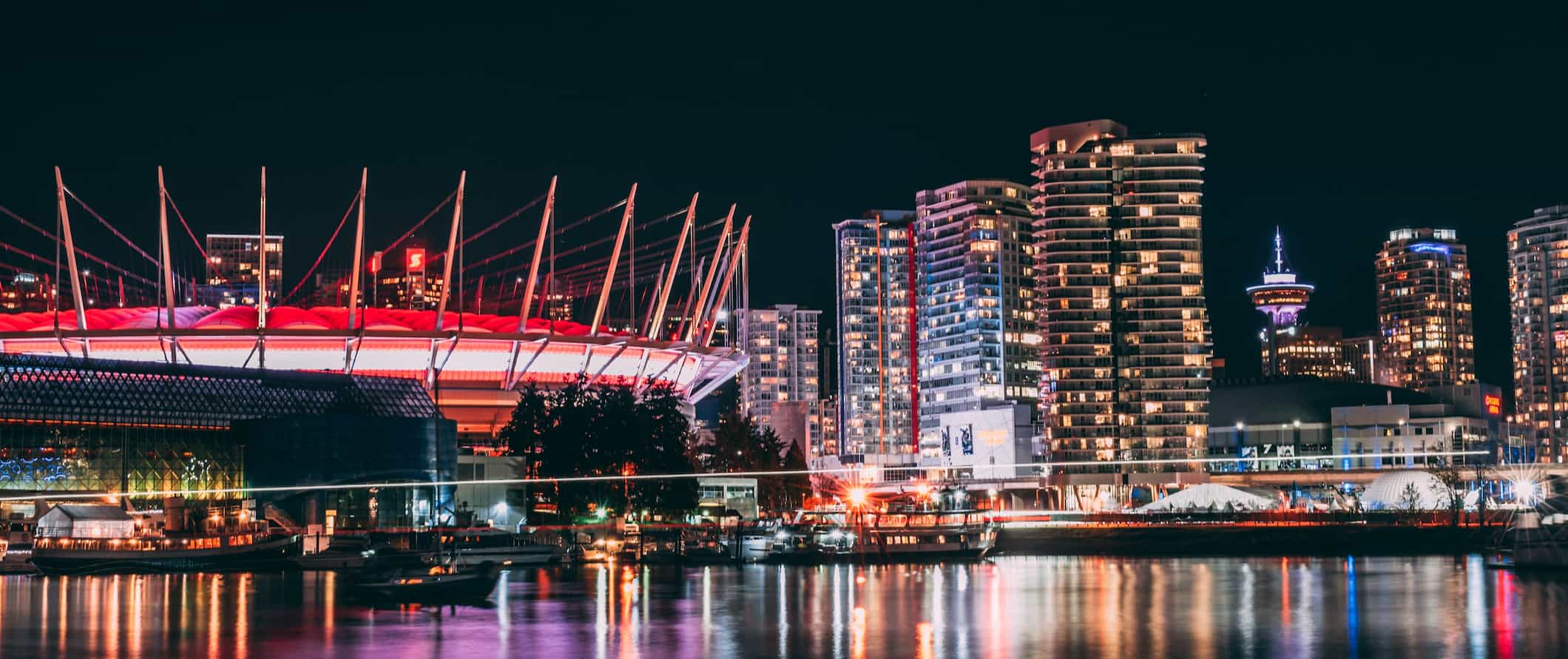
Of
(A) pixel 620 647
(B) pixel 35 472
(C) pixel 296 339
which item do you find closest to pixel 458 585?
(A) pixel 620 647

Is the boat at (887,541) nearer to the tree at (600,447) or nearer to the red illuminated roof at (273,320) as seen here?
the tree at (600,447)

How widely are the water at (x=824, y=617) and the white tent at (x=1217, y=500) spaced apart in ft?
161

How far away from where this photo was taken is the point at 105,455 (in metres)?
117

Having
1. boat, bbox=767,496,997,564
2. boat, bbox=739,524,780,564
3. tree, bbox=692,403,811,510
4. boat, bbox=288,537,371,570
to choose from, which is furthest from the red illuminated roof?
boat, bbox=739,524,780,564

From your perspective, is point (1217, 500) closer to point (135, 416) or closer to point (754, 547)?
point (754, 547)

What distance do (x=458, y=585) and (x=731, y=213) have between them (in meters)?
86.2

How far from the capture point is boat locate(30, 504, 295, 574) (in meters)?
96.9

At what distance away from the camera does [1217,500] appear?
144750 millimetres

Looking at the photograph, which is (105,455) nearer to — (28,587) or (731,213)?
(28,587)

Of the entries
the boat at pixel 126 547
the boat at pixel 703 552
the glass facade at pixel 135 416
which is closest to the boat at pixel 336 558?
the boat at pixel 126 547

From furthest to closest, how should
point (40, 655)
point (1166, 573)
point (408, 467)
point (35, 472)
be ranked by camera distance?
1. point (408, 467)
2. point (35, 472)
3. point (1166, 573)
4. point (40, 655)

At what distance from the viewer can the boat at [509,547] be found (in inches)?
4016

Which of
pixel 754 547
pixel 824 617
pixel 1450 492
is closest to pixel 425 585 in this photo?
pixel 824 617

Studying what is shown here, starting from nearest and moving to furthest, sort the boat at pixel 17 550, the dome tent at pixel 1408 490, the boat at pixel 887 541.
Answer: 1. the boat at pixel 17 550
2. the boat at pixel 887 541
3. the dome tent at pixel 1408 490
